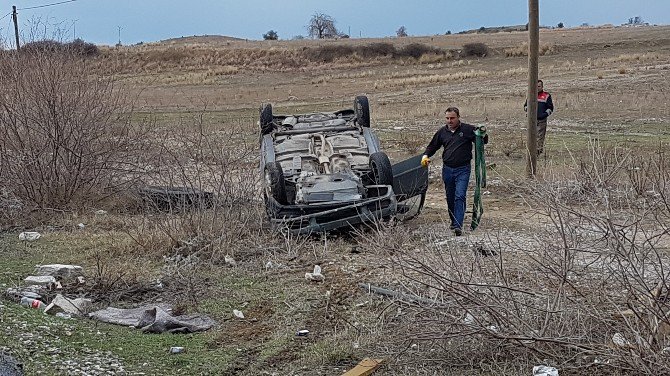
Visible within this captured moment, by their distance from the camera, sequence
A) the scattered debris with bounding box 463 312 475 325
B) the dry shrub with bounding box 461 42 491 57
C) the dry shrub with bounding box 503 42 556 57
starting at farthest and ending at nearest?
1. the dry shrub with bounding box 461 42 491 57
2. the dry shrub with bounding box 503 42 556 57
3. the scattered debris with bounding box 463 312 475 325

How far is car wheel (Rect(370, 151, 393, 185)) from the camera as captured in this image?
10523mm

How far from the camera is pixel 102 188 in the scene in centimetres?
1368

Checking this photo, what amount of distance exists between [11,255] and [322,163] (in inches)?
162

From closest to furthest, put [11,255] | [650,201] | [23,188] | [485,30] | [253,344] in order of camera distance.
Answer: [650,201]
[253,344]
[11,255]
[23,188]
[485,30]

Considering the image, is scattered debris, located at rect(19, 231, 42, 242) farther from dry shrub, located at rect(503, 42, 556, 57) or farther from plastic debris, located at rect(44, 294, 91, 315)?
dry shrub, located at rect(503, 42, 556, 57)

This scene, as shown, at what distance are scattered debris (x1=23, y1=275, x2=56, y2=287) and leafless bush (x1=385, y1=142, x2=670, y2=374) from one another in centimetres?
427

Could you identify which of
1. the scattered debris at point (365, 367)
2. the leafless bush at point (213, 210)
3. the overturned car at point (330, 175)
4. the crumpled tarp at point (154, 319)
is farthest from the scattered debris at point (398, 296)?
the leafless bush at point (213, 210)

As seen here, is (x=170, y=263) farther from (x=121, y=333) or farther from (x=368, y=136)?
(x=368, y=136)

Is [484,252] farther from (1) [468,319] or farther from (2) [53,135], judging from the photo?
Answer: (2) [53,135]

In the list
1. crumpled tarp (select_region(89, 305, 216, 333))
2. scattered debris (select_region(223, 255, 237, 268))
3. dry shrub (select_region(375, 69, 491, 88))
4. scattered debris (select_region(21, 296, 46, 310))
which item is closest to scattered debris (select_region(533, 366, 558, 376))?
crumpled tarp (select_region(89, 305, 216, 333))

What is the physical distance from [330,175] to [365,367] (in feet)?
16.5

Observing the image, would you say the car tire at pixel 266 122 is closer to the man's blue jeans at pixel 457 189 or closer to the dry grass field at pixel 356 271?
the dry grass field at pixel 356 271

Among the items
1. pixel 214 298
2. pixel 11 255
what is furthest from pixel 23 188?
pixel 214 298

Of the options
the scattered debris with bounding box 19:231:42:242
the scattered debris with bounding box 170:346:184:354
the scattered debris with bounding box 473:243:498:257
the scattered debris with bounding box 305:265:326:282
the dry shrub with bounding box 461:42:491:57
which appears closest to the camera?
the scattered debris with bounding box 473:243:498:257
